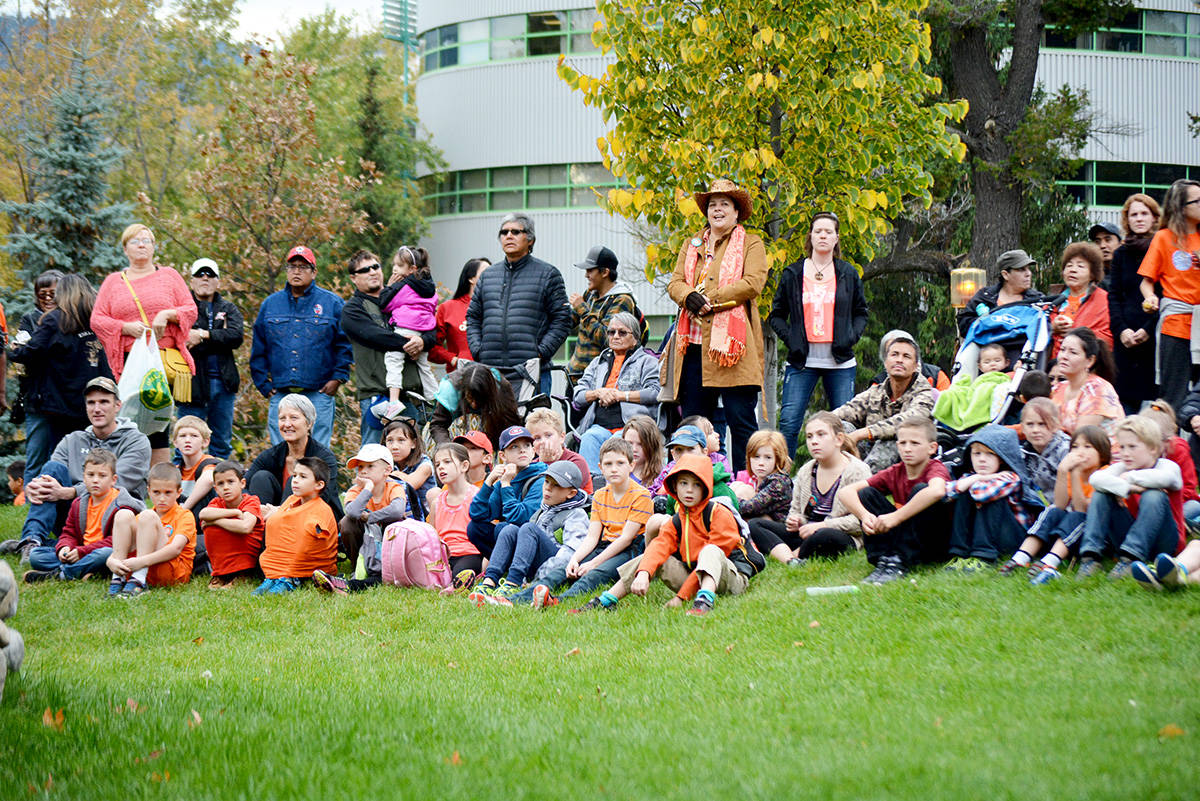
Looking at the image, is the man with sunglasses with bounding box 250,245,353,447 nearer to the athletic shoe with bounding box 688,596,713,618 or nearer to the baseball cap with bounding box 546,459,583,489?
the baseball cap with bounding box 546,459,583,489

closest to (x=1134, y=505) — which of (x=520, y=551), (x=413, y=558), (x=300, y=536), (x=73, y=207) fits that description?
(x=520, y=551)

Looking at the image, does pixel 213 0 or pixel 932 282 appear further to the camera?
pixel 213 0

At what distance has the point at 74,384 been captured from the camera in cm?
1209

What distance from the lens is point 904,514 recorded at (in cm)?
855

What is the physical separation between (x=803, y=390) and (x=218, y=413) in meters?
5.65

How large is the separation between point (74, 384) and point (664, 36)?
276 inches

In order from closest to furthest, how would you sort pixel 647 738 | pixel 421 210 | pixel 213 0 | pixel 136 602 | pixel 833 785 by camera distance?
pixel 833 785 → pixel 647 738 → pixel 136 602 → pixel 421 210 → pixel 213 0

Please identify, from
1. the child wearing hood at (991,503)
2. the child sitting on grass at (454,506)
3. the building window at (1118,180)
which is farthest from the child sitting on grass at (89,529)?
the building window at (1118,180)

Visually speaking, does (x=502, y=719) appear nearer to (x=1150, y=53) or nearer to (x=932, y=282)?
(x=932, y=282)

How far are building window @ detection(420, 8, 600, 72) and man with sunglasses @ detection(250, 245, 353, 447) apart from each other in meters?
18.9

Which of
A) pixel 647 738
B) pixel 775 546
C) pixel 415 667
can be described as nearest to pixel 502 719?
pixel 647 738

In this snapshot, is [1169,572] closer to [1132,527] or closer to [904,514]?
[1132,527]

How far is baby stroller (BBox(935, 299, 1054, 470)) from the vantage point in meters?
9.83

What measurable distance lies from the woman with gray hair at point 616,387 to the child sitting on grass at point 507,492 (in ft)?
3.18
